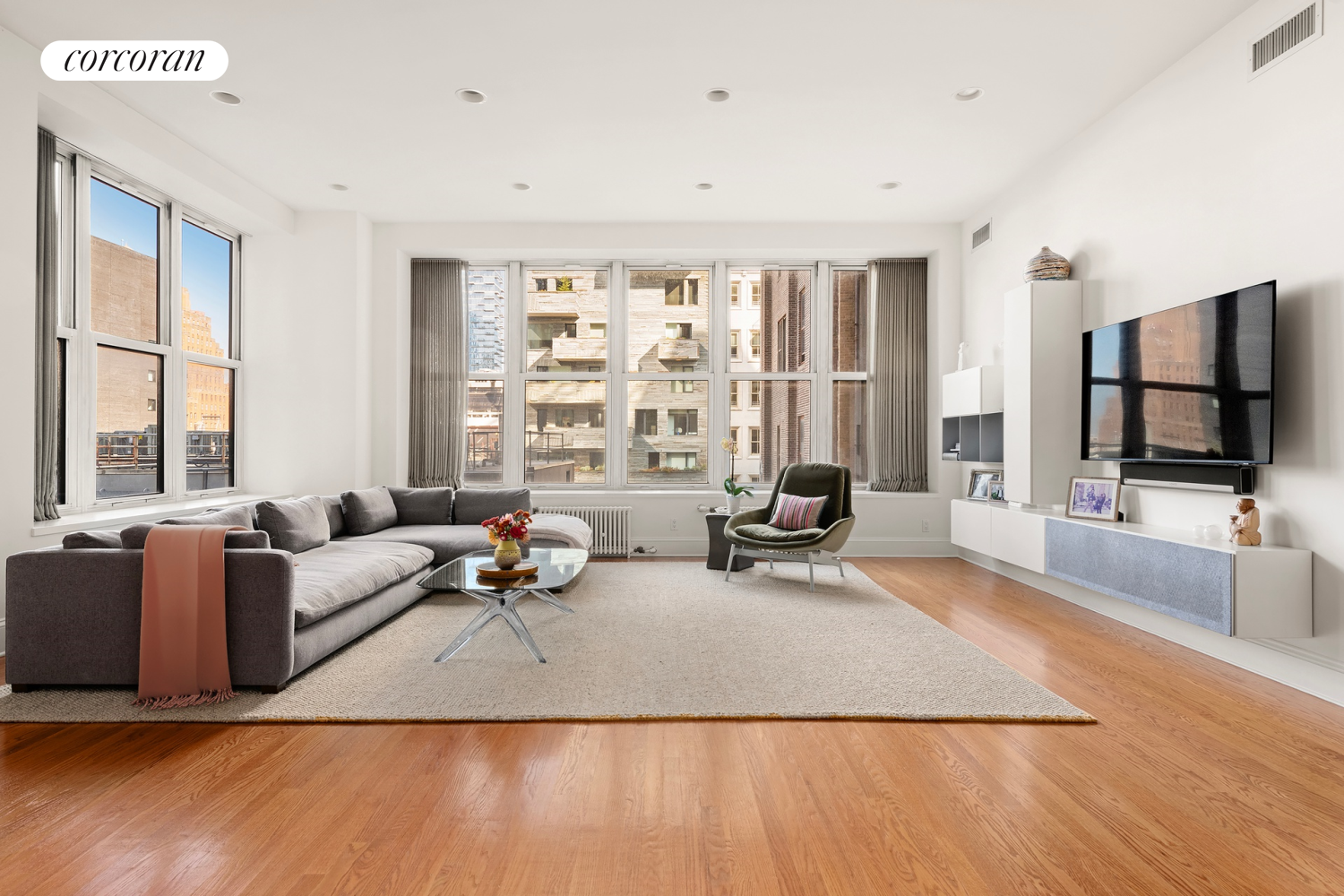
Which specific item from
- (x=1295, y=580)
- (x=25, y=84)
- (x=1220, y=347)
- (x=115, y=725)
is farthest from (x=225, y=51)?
(x=1295, y=580)

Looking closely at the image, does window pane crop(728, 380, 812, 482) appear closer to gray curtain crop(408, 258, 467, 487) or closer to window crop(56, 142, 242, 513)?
gray curtain crop(408, 258, 467, 487)

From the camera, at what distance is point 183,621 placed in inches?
106

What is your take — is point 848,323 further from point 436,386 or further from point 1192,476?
Answer: point 436,386

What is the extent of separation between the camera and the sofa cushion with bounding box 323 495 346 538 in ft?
16.1

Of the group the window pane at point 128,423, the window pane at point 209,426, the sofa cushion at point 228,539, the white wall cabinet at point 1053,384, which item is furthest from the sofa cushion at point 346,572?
the white wall cabinet at point 1053,384

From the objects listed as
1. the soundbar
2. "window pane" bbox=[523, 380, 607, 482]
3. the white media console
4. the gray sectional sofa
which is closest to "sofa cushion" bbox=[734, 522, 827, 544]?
the white media console

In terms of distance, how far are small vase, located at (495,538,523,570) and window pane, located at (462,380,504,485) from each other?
3.31m

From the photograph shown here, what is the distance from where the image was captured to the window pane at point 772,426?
670cm

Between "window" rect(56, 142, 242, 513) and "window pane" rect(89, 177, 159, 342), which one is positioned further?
"window pane" rect(89, 177, 159, 342)

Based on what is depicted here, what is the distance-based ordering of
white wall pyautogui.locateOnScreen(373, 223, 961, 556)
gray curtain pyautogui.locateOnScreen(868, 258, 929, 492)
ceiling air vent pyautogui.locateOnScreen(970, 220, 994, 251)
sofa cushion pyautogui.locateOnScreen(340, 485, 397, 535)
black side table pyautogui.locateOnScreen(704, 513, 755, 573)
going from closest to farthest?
sofa cushion pyautogui.locateOnScreen(340, 485, 397, 535)
black side table pyautogui.locateOnScreen(704, 513, 755, 573)
ceiling air vent pyautogui.locateOnScreen(970, 220, 994, 251)
white wall pyautogui.locateOnScreen(373, 223, 961, 556)
gray curtain pyautogui.locateOnScreen(868, 258, 929, 492)

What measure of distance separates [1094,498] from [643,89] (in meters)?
3.58

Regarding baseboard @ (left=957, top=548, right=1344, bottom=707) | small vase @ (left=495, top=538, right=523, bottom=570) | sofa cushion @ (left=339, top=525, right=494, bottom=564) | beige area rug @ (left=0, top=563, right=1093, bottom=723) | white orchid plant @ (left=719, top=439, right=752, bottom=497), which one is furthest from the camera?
white orchid plant @ (left=719, top=439, right=752, bottom=497)

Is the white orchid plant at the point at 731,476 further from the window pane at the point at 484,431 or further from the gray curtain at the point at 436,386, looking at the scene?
the gray curtain at the point at 436,386

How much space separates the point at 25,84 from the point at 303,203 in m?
2.34
